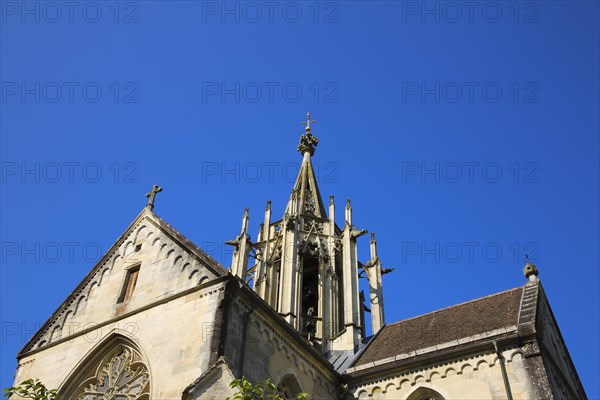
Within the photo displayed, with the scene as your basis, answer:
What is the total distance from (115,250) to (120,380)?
15.9ft

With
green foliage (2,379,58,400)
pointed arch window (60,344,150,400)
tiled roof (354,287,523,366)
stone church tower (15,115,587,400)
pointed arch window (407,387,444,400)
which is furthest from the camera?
tiled roof (354,287,523,366)

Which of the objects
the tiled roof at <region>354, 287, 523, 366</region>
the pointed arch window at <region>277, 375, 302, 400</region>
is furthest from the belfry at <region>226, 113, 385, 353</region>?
the pointed arch window at <region>277, 375, 302, 400</region>

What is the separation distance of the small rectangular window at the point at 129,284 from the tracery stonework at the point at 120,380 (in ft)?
5.50

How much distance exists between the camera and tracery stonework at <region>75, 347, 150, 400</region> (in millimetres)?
14062

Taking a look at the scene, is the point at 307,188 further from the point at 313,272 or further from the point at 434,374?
the point at 434,374

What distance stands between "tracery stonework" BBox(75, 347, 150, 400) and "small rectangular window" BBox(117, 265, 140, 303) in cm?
168

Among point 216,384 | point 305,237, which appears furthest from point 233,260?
point 216,384

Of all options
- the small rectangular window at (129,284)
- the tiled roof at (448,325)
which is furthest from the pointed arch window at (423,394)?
the small rectangular window at (129,284)

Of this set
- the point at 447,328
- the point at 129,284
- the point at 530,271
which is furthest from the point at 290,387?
the point at 530,271

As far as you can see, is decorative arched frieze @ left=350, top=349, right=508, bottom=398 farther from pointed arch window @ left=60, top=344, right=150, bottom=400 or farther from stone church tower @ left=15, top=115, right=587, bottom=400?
pointed arch window @ left=60, top=344, right=150, bottom=400

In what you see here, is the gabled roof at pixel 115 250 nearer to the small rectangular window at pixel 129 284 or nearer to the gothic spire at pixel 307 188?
the small rectangular window at pixel 129 284

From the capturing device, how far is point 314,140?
35094 millimetres

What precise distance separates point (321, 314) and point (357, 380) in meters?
→ 6.97

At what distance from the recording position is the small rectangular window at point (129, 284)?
16547 mm
